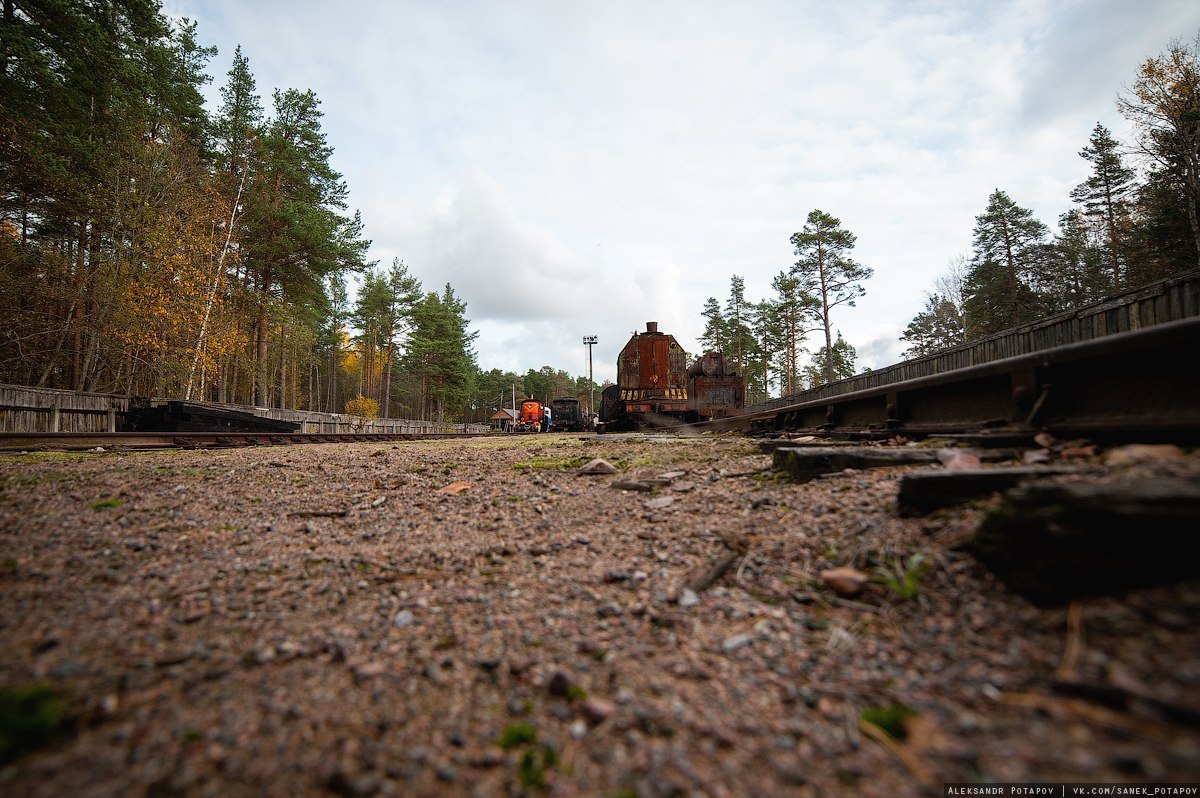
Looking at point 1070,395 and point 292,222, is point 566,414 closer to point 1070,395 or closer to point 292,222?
point 292,222

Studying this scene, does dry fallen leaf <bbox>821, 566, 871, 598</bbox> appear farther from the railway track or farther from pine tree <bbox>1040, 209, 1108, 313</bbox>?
pine tree <bbox>1040, 209, 1108, 313</bbox>

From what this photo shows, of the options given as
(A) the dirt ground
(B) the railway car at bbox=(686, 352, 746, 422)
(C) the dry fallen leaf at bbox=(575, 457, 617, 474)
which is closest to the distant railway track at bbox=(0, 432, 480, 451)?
(A) the dirt ground

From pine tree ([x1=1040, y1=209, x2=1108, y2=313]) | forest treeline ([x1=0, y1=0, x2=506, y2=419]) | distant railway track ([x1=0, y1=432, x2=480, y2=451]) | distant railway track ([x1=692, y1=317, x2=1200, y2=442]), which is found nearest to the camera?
distant railway track ([x1=692, y1=317, x2=1200, y2=442])

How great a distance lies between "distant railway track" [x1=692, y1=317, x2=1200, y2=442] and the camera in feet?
8.43

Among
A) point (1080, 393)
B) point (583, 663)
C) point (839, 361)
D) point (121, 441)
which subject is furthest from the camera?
point (839, 361)

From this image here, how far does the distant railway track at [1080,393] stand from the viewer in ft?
8.43

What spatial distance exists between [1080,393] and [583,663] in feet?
12.4

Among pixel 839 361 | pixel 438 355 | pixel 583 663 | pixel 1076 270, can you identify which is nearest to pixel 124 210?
pixel 583 663

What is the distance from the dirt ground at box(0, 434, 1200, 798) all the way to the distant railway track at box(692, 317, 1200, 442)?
0.99 metres

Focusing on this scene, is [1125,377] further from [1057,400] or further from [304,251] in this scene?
[304,251]

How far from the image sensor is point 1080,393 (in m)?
3.18

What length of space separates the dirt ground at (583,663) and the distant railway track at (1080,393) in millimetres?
987

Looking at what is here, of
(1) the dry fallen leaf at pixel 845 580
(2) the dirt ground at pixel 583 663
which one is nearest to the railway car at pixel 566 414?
(2) the dirt ground at pixel 583 663

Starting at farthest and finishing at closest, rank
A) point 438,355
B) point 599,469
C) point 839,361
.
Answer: point 839,361, point 438,355, point 599,469
